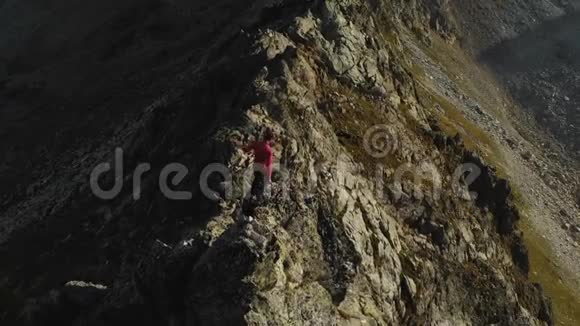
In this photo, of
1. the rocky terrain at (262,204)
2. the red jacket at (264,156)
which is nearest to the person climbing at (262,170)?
the red jacket at (264,156)

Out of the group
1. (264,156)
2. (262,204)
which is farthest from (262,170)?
(262,204)

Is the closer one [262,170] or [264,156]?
[264,156]

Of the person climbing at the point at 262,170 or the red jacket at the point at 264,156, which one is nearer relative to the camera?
the person climbing at the point at 262,170

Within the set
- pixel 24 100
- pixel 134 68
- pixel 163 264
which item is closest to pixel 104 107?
pixel 134 68

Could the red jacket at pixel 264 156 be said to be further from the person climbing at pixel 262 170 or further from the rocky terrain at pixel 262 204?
the rocky terrain at pixel 262 204

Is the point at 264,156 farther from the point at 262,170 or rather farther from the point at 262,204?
the point at 262,204

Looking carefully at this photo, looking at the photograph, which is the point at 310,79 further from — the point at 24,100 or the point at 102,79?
the point at 24,100

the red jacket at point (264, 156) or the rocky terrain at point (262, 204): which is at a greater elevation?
the red jacket at point (264, 156)

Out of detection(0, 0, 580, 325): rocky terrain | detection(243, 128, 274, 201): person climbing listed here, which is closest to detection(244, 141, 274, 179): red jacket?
detection(243, 128, 274, 201): person climbing

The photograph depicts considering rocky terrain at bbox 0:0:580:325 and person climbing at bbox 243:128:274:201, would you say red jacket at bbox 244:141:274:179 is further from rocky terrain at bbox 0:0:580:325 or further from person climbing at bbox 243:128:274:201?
rocky terrain at bbox 0:0:580:325
